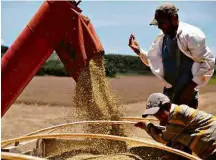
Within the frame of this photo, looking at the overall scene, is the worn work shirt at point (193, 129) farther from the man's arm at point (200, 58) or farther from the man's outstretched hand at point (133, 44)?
the man's outstretched hand at point (133, 44)

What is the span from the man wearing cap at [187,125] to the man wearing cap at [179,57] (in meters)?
0.54

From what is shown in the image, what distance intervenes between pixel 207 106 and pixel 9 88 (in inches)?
390

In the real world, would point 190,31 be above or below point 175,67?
above

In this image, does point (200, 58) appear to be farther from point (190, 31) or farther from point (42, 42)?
point (42, 42)

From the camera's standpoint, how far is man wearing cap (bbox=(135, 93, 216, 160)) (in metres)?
2.77

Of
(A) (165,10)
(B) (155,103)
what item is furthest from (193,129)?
(A) (165,10)

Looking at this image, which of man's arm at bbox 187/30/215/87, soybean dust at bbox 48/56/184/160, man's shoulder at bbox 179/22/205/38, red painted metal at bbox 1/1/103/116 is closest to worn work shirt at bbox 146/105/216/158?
man's arm at bbox 187/30/215/87

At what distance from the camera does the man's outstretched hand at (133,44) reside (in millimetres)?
3830

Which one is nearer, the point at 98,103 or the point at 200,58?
the point at 200,58

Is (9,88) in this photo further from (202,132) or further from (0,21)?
(202,132)

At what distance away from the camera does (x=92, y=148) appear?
3914 mm

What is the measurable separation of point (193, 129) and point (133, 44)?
4.12 feet

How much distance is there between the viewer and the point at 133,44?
12.6 feet

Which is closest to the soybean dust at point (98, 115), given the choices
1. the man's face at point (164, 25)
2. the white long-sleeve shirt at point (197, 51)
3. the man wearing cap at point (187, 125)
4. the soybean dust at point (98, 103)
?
the soybean dust at point (98, 103)
